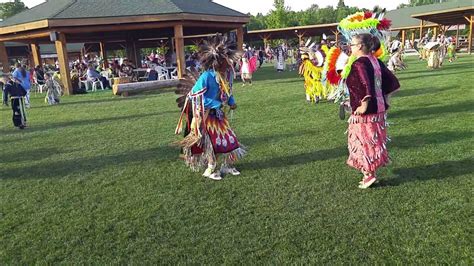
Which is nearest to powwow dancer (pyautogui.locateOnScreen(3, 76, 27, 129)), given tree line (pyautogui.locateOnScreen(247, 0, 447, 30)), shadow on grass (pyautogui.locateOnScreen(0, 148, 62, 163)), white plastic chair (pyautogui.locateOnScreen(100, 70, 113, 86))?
shadow on grass (pyautogui.locateOnScreen(0, 148, 62, 163))

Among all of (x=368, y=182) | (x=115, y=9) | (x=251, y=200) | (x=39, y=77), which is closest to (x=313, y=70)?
(x=368, y=182)

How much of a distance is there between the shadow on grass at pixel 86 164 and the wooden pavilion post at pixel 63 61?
10780mm

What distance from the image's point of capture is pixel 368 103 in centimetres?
421

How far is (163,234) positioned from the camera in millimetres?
3820

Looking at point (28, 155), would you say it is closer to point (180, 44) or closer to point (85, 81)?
point (180, 44)

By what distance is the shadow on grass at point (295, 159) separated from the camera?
5668 mm

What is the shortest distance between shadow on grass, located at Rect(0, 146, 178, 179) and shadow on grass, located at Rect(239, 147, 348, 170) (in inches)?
56.8

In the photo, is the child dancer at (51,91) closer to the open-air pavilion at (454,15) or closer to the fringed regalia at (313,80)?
the fringed regalia at (313,80)

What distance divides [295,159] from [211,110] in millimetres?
1622

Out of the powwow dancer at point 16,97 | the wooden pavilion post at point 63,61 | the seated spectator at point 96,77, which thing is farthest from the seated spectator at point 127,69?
the powwow dancer at point 16,97

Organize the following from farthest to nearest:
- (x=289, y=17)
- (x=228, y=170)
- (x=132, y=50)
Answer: (x=289, y=17)
(x=132, y=50)
(x=228, y=170)

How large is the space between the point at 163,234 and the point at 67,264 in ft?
2.91

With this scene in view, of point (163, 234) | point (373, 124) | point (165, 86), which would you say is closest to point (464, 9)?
point (165, 86)

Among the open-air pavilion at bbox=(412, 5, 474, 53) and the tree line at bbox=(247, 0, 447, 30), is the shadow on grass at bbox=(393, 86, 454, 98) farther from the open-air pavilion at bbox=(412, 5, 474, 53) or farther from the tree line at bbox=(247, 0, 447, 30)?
the tree line at bbox=(247, 0, 447, 30)
